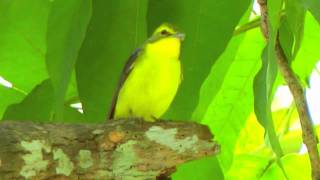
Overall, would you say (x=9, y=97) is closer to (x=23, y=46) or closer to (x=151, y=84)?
(x=23, y=46)

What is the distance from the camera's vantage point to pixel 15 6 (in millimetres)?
1815

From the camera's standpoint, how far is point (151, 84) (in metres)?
1.89

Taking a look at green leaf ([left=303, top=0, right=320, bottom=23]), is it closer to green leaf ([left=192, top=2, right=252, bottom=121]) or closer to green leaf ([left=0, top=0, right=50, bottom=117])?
green leaf ([left=192, top=2, right=252, bottom=121])

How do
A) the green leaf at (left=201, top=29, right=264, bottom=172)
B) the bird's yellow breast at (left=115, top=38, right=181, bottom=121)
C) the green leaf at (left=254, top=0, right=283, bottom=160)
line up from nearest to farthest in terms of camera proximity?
the green leaf at (left=254, top=0, right=283, bottom=160) < the bird's yellow breast at (left=115, top=38, right=181, bottom=121) < the green leaf at (left=201, top=29, right=264, bottom=172)

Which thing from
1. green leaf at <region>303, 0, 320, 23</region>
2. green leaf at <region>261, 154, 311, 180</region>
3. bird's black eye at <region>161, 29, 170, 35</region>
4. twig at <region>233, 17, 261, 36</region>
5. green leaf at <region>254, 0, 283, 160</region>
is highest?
bird's black eye at <region>161, 29, 170, 35</region>

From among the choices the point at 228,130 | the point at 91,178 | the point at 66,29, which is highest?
the point at 66,29

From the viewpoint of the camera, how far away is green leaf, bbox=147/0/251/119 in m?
1.63

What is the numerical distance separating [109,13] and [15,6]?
9.2 inches

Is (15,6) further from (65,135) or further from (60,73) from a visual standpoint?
(65,135)

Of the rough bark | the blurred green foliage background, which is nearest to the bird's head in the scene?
the blurred green foliage background

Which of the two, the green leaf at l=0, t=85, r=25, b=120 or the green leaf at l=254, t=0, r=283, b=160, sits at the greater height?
the green leaf at l=0, t=85, r=25, b=120

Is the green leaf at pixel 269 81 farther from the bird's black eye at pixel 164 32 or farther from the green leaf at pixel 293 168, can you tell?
the green leaf at pixel 293 168

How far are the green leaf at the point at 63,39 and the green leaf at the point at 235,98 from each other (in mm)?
477

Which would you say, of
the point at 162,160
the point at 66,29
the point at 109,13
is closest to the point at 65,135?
the point at 162,160
